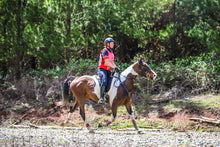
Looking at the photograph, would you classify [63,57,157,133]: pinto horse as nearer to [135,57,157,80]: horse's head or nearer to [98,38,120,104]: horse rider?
[135,57,157,80]: horse's head

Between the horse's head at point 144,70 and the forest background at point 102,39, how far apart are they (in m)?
4.35

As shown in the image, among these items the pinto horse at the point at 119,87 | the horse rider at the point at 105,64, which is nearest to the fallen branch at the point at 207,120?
the pinto horse at the point at 119,87

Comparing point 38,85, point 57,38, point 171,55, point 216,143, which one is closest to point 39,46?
point 57,38

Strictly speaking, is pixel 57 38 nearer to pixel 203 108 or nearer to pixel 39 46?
pixel 39 46

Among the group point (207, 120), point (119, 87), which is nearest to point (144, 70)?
point (119, 87)

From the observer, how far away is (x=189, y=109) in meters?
11.0

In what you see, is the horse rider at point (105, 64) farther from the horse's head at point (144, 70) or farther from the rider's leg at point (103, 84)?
the horse's head at point (144, 70)

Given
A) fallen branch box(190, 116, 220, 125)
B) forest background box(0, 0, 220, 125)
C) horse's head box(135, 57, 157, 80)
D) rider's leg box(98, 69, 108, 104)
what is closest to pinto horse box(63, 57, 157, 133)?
horse's head box(135, 57, 157, 80)

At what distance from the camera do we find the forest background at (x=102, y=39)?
44.1 ft

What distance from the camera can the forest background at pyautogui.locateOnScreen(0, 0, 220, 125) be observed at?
13445mm

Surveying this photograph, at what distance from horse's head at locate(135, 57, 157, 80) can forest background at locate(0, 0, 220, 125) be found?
4347mm

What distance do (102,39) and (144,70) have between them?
7.41m

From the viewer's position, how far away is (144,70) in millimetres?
8648

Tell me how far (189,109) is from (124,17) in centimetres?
748
